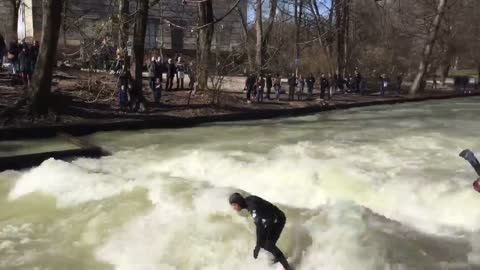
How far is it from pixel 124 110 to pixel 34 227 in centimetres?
1181

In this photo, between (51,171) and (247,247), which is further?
(51,171)

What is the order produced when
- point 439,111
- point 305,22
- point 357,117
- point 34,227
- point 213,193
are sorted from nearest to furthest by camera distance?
point 34,227
point 213,193
point 357,117
point 439,111
point 305,22

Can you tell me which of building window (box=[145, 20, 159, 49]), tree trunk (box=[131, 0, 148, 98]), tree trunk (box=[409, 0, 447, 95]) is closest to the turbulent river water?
tree trunk (box=[131, 0, 148, 98])

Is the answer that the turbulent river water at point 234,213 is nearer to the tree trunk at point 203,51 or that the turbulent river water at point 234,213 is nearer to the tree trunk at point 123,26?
the tree trunk at point 123,26

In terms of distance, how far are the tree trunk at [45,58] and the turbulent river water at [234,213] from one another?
257cm

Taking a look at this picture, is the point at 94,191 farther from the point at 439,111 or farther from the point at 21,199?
the point at 439,111

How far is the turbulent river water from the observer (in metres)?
8.34

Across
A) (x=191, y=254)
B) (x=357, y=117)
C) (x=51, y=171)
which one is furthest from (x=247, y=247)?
(x=357, y=117)

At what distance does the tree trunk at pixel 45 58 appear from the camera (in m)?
18.6

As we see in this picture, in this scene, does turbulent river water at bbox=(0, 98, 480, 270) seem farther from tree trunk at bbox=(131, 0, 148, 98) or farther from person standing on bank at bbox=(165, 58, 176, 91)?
person standing on bank at bbox=(165, 58, 176, 91)

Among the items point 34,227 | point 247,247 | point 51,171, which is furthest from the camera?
point 51,171

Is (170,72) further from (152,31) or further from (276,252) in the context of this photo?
(152,31)

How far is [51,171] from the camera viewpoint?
41.3 ft

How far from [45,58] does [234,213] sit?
11971 mm
